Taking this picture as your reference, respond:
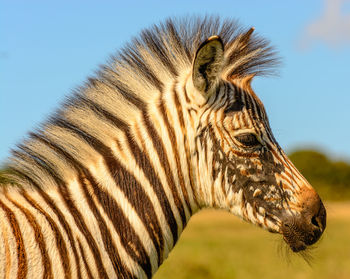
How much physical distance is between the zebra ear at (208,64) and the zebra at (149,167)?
10 millimetres

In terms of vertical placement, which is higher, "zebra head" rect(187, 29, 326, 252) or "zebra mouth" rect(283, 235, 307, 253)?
"zebra head" rect(187, 29, 326, 252)

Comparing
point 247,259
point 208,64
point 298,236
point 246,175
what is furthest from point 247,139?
point 247,259

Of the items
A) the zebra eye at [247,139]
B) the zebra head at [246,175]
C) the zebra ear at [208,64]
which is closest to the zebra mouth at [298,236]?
the zebra head at [246,175]

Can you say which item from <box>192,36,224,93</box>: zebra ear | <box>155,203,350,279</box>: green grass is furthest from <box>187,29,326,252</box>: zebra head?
<box>155,203,350,279</box>: green grass

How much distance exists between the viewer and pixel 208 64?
5.28 m

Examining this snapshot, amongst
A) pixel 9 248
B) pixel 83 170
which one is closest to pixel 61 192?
pixel 83 170

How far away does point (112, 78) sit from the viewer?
553cm

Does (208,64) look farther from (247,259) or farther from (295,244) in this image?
(247,259)

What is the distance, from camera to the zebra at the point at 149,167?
4.92 m

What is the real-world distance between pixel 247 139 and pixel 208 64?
32.5 inches

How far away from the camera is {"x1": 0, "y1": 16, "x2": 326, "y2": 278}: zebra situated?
492 cm

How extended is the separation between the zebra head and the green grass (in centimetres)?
40

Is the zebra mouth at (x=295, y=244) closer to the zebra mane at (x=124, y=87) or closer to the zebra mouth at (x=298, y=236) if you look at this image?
the zebra mouth at (x=298, y=236)

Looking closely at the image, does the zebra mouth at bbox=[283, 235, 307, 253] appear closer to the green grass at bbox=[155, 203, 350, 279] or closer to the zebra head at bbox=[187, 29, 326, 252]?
the zebra head at bbox=[187, 29, 326, 252]
